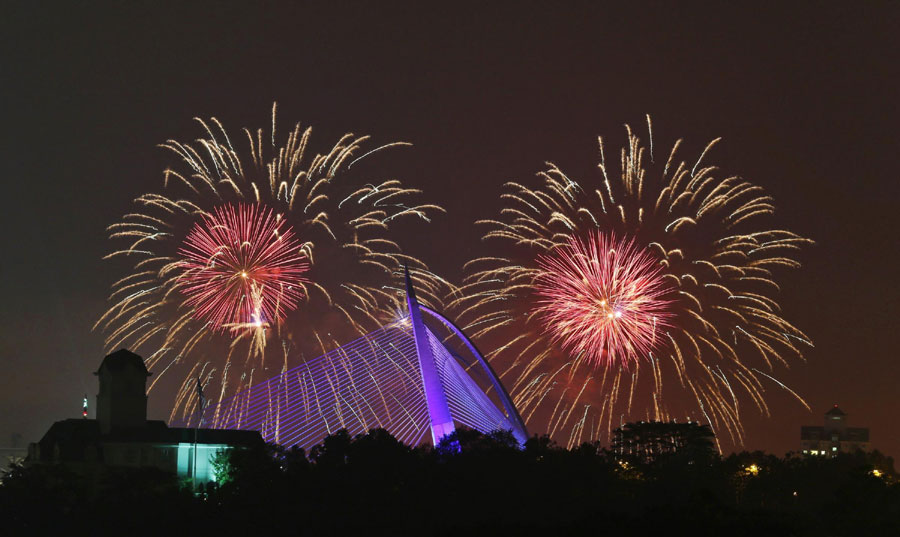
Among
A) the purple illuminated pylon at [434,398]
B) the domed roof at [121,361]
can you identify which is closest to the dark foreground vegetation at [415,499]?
the purple illuminated pylon at [434,398]

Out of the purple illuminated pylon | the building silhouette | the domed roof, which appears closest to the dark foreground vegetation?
the purple illuminated pylon

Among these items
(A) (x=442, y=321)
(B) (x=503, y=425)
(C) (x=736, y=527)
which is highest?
(A) (x=442, y=321)

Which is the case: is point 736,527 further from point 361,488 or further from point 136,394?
point 136,394

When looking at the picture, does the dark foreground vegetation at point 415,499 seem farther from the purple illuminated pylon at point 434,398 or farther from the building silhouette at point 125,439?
the building silhouette at point 125,439

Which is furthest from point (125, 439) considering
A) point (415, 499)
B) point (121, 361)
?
point (415, 499)

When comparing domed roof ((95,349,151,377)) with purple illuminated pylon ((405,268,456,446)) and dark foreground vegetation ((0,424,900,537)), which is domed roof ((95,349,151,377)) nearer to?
dark foreground vegetation ((0,424,900,537))

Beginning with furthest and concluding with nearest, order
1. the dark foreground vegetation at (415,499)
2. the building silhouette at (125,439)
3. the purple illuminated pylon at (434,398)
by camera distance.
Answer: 1. the building silhouette at (125,439)
2. the purple illuminated pylon at (434,398)
3. the dark foreground vegetation at (415,499)

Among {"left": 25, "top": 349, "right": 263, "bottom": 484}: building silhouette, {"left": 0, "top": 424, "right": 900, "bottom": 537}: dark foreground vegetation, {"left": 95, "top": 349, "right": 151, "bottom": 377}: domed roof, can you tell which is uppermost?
{"left": 95, "top": 349, "right": 151, "bottom": 377}: domed roof
